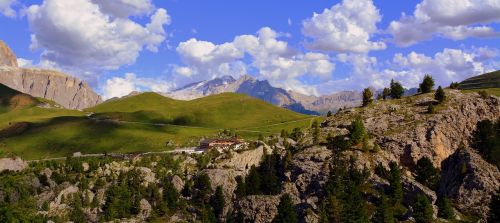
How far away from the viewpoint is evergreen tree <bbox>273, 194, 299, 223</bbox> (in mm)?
142000

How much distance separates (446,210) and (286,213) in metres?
46.0

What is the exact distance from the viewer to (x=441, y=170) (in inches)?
6437

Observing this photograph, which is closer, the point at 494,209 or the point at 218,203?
the point at 494,209

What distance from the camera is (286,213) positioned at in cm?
14338

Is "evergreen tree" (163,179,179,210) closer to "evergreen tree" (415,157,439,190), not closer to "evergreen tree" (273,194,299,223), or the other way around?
"evergreen tree" (273,194,299,223)

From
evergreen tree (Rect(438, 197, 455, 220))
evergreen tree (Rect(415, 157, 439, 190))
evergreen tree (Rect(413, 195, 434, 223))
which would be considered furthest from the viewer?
evergreen tree (Rect(415, 157, 439, 190))

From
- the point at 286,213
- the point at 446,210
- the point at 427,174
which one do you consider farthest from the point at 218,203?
the point at 446,210

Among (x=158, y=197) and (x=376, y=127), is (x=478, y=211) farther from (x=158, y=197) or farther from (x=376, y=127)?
(x=158, y=197)

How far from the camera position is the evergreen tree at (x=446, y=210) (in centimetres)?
13512

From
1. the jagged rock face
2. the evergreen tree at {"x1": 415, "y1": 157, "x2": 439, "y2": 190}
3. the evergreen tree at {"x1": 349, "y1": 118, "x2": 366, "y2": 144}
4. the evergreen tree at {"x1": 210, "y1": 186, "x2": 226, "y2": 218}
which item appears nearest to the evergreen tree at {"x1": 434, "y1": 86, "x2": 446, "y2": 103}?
the evergreen tree at {"x1": 415, "y1": 157, "x2": 439, "y2": 190}

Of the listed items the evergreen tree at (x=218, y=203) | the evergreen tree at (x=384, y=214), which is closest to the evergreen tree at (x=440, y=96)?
the evergreen tree at (x=384, y=214)

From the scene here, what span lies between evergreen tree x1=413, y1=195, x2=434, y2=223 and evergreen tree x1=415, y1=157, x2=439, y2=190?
944 inches

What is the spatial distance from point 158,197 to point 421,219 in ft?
353

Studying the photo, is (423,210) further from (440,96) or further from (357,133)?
(440,96)
